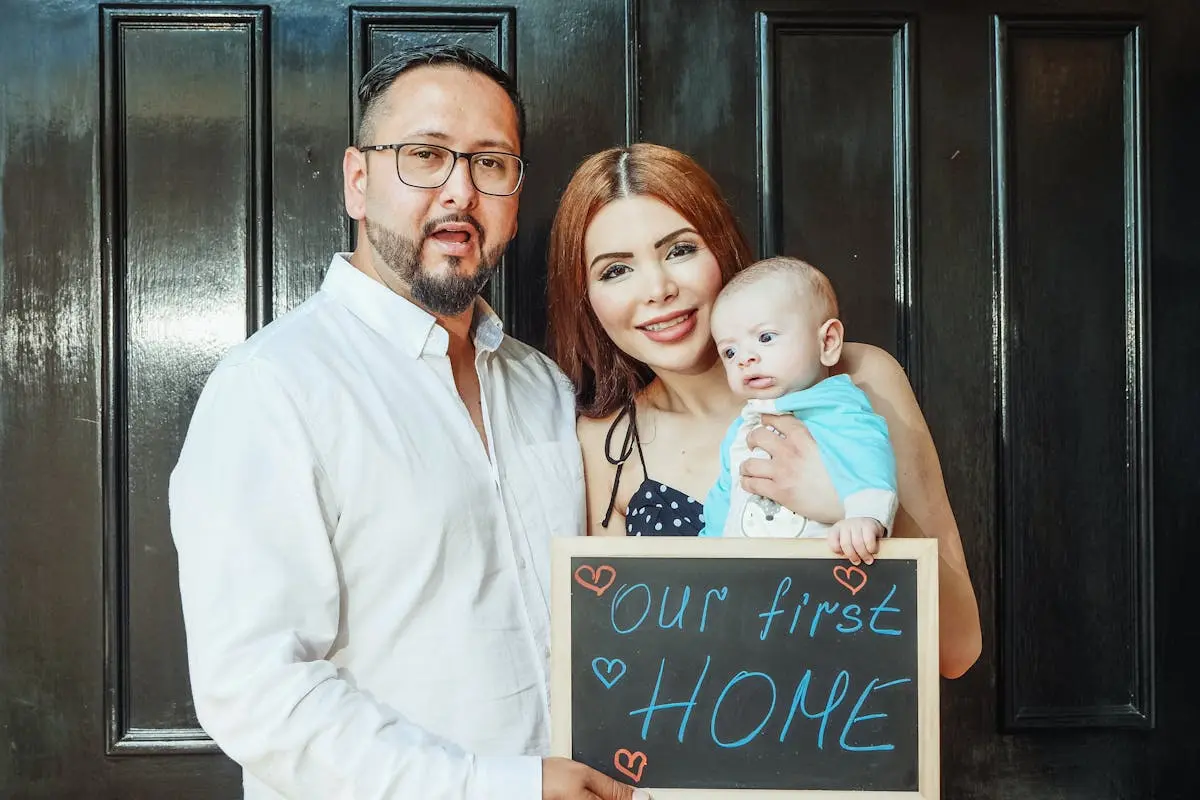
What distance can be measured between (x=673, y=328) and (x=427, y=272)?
0.42 meters

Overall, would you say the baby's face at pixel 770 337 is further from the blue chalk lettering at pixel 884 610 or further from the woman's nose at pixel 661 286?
the blue chalk lettering at pixel 884 610

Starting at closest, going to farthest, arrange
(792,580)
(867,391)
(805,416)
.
A: 1. (792,580)
2. (805,416)
3. (867,391)

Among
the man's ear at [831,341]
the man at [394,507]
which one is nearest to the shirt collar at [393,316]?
the man at [394,507]

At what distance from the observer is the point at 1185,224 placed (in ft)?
7.18

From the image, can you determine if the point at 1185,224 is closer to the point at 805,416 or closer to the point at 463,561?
the point at 805,416

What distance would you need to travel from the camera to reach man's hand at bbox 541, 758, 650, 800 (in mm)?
1370

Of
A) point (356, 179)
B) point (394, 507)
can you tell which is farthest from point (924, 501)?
point (356, 179)

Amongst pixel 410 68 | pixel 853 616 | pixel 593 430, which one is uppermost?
pixel 410 68

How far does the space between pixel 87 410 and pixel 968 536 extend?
181 centimetres

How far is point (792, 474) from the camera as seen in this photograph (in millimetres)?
1528

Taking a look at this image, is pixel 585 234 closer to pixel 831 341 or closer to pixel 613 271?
pixel 613 271

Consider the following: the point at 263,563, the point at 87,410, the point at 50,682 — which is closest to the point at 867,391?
the point at 263,563

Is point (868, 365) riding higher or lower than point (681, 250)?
lower

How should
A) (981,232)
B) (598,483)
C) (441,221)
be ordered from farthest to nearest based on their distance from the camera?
(981,232) → (598,483) → (441,221)
